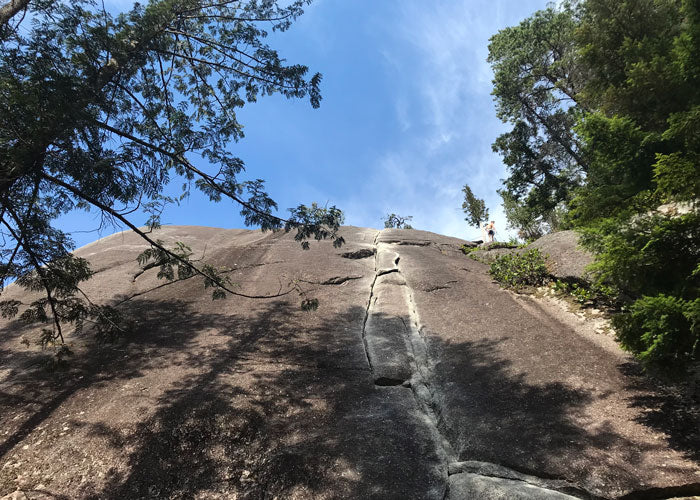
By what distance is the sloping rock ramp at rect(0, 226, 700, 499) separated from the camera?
14.1 feet

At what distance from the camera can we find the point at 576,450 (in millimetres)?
4488

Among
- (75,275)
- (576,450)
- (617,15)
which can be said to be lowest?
(576,450)

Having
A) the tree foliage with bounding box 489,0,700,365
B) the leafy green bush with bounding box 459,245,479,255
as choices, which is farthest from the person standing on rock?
the tree foliage with bounding box 489,0,700,365

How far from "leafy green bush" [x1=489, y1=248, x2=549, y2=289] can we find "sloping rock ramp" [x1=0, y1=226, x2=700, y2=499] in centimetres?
94

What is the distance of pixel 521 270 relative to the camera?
11109 millimetres

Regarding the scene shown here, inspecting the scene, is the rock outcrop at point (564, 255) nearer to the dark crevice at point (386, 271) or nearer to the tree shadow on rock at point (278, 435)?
the dark crevice at point (386, 271)

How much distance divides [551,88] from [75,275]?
27307 millimetres

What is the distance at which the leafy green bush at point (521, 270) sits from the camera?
1069 cm

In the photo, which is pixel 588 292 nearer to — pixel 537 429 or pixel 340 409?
pixel 537 429

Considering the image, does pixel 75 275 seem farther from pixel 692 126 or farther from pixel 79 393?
pixel 692 126

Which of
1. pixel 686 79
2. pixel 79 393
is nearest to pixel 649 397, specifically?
pixel 686 79

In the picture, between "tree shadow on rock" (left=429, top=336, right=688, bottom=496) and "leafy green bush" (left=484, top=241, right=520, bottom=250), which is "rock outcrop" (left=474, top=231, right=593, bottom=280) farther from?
"tree shadow on rock" (left=429, top=336, right=688, bottom=496)

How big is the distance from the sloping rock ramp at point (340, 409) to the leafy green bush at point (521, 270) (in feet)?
3.07

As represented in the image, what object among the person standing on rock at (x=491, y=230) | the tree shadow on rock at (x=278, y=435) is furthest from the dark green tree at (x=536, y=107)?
the tree shadow on rock at (x=278, y=435)
